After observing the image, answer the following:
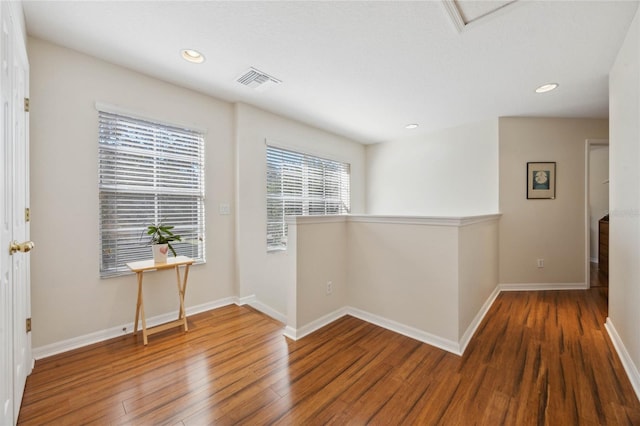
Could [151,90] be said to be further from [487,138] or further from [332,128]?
[487,138]

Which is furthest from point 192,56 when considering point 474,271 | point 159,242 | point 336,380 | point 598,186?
point 598,186

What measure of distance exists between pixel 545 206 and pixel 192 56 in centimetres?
463

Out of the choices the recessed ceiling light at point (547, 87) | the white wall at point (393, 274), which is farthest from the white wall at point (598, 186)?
the white wall at point (393, 274)

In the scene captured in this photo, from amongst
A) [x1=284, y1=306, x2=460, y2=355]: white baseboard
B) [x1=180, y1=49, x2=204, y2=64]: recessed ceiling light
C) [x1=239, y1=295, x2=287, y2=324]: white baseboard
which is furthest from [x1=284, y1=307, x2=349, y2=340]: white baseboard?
[x1=180, y1=49, x2=204, y2=64]: recessed ceiling light

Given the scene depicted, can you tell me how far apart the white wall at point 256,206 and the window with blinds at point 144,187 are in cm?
44

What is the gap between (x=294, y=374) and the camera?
1.81 m

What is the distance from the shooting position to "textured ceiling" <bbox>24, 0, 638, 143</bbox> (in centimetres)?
169

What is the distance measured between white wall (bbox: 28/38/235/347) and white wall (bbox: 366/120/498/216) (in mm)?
3602

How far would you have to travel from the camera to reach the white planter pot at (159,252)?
2.36m

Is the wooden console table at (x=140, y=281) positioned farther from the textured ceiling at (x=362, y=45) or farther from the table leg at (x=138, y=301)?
the textured ceiling at (x=362, y=45)

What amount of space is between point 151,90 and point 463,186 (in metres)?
4.19

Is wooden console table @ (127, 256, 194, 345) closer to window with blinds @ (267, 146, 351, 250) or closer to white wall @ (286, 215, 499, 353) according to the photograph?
white wall @ (286, 215, 499, 353)

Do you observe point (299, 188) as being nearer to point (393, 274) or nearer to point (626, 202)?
point (393, 274)

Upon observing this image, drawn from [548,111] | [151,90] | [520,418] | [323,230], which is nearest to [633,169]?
[520,418]
